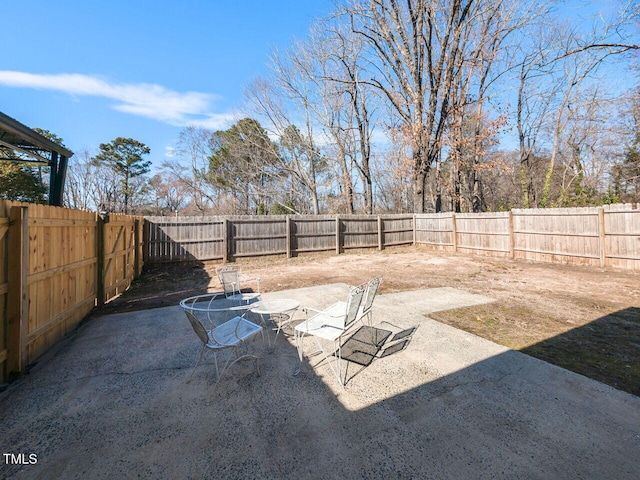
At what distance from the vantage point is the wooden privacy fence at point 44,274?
8.51 ft

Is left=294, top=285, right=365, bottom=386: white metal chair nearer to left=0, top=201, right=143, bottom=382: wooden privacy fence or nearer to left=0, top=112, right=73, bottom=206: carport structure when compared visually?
left=0, top=201, right=143, bottom=382: wooden privacy fence

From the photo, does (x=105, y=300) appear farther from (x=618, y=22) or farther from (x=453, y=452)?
(x=618, y=22)

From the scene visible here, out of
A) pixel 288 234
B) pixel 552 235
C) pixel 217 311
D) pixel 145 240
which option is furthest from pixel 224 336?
pixel 552 235

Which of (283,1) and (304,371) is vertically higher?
(283,1)

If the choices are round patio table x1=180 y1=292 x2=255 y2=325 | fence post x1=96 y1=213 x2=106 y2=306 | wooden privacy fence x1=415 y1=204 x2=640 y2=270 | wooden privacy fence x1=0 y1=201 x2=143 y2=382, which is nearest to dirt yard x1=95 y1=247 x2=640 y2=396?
fence post x1=96 y1=213 x2=106 y2=306

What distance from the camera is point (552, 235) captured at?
9.02m

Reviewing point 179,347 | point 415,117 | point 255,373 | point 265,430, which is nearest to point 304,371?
point 255,373

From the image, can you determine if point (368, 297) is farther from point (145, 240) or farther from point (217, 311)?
point (145, 240)

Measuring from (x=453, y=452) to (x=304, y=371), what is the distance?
1.40m

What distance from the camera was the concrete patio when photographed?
63.3 inches

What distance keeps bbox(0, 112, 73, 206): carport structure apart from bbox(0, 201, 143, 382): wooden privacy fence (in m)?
1.13

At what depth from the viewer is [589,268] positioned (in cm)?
781

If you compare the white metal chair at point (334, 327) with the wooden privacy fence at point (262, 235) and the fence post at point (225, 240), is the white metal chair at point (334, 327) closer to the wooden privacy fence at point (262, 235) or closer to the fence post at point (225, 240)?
the fence post at point (225, 240)

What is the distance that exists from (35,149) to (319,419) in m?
6.32
